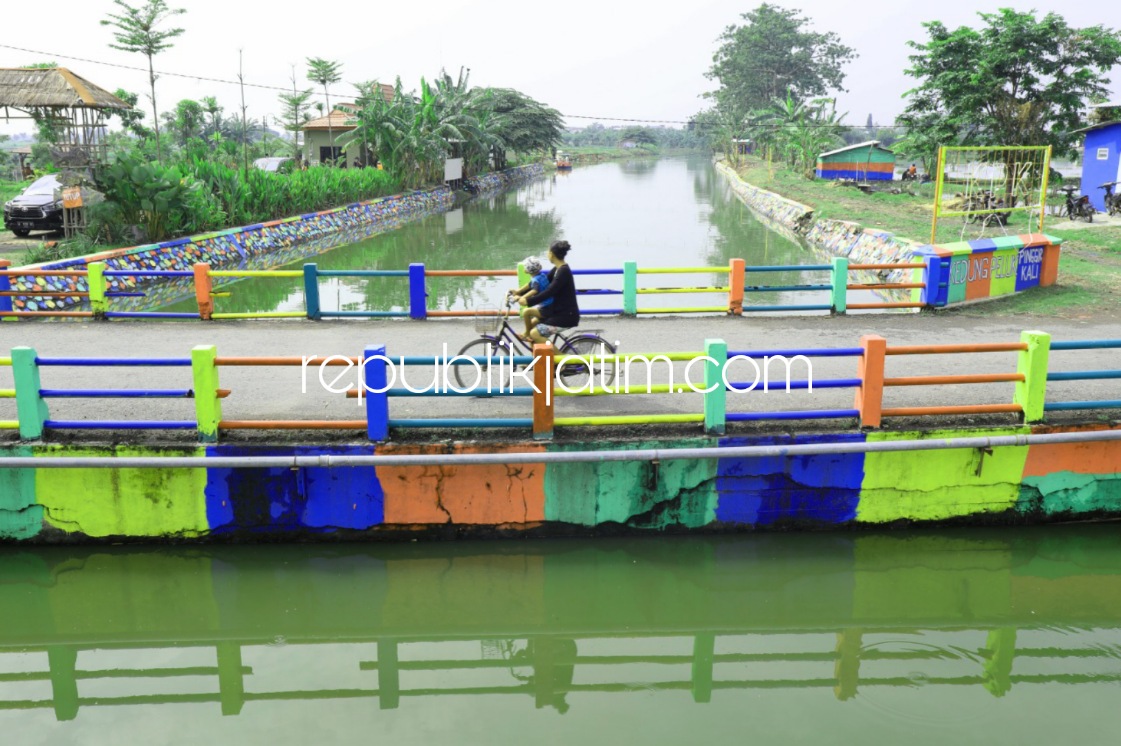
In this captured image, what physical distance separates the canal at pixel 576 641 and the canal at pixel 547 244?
6.62 metres

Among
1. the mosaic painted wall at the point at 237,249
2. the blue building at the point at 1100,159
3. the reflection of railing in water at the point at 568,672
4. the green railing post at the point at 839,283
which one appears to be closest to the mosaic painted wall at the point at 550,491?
the reflection of railing in water at the point at 568,672

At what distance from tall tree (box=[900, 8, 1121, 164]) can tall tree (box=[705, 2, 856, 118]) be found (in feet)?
216

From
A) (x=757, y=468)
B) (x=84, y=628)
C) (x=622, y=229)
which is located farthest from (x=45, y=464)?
(x=622, y=229)

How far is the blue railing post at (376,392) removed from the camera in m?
7.05

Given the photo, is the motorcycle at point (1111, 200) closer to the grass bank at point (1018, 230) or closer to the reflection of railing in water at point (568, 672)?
the grass bank at point (1018, 230)

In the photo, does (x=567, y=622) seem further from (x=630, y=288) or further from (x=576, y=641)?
(x=630, y=288)

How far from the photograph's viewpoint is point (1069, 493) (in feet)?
26.0

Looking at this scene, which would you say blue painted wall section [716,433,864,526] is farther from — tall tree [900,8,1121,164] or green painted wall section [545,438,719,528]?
tall tree [900,8,1121,164]

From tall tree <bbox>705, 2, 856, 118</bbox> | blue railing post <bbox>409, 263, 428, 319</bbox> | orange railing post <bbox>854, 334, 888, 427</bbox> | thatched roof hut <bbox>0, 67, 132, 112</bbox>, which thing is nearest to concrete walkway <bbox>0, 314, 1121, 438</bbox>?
blue railing post <bbox>409, 263, 428, 319</bbox>

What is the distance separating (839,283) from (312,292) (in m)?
6.92

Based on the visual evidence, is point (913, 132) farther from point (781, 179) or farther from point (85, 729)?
point (85, 729)

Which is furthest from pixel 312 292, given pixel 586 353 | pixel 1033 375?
pixel 1033 375

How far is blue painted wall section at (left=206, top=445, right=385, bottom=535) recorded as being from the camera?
7.37 m

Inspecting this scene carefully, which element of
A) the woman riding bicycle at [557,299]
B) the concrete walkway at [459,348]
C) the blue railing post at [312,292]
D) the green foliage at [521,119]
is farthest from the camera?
the green foliage at [521,119]
